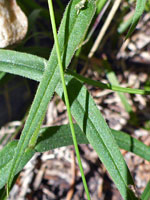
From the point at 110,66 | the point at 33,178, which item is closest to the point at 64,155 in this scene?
the point at 33,178

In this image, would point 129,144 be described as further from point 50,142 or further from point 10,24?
point 10,24

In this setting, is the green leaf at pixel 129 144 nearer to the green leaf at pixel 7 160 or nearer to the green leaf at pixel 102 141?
the green leaf at pixel 102 141

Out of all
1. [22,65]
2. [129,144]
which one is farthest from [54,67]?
[129,144]

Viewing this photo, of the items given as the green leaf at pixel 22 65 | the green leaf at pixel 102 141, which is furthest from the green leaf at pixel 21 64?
the green leaf at pixel 102 141

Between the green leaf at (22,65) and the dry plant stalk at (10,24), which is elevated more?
the dry plant stalk at (10,24)

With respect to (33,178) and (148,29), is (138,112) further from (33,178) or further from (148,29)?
(33,178)

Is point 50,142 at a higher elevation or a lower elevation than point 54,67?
lower
